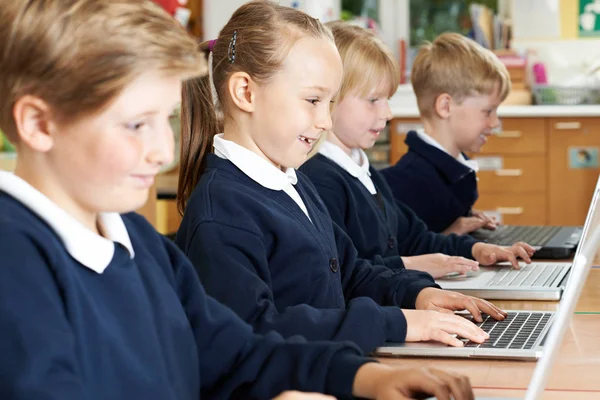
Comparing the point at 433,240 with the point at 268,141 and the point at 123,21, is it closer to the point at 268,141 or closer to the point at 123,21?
the point at 268,141

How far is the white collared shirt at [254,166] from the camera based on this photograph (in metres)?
1.34

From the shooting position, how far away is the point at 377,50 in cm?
195

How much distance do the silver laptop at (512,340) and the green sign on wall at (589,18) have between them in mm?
4146

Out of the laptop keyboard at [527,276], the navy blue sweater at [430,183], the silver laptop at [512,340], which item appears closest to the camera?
the silver laptop at [512,340]

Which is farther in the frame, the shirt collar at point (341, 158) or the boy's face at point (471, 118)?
the boy's face at point (471, 118)

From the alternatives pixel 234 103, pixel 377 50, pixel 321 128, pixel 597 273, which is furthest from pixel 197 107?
pixel 597 273

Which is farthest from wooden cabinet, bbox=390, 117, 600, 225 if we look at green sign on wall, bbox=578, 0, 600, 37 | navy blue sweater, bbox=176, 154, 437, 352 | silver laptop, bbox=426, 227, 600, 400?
silver laptop, bbox=426, 227, 600, 400

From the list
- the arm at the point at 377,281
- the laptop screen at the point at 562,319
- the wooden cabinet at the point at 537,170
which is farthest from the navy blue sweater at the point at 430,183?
the wooden cabinet at the point at 537,170

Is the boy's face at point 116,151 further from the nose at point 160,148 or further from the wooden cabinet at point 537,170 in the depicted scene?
the wooden cabinet at point 537,170

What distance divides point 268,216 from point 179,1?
3.83 m

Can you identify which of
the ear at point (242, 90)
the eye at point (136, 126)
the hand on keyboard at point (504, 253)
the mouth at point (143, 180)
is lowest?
the hand on keyboard at point (504, 253)

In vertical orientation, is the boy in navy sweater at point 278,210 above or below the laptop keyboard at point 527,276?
above

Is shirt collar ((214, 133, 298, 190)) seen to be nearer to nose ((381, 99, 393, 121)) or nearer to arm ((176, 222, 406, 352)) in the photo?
arm ((176, 222, 406, 352))

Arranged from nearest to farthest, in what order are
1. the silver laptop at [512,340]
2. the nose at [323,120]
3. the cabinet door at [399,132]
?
1. the silver laptop at [512,340]
2. the nose at [323,120]
3. the cabinet door at [399,132]
